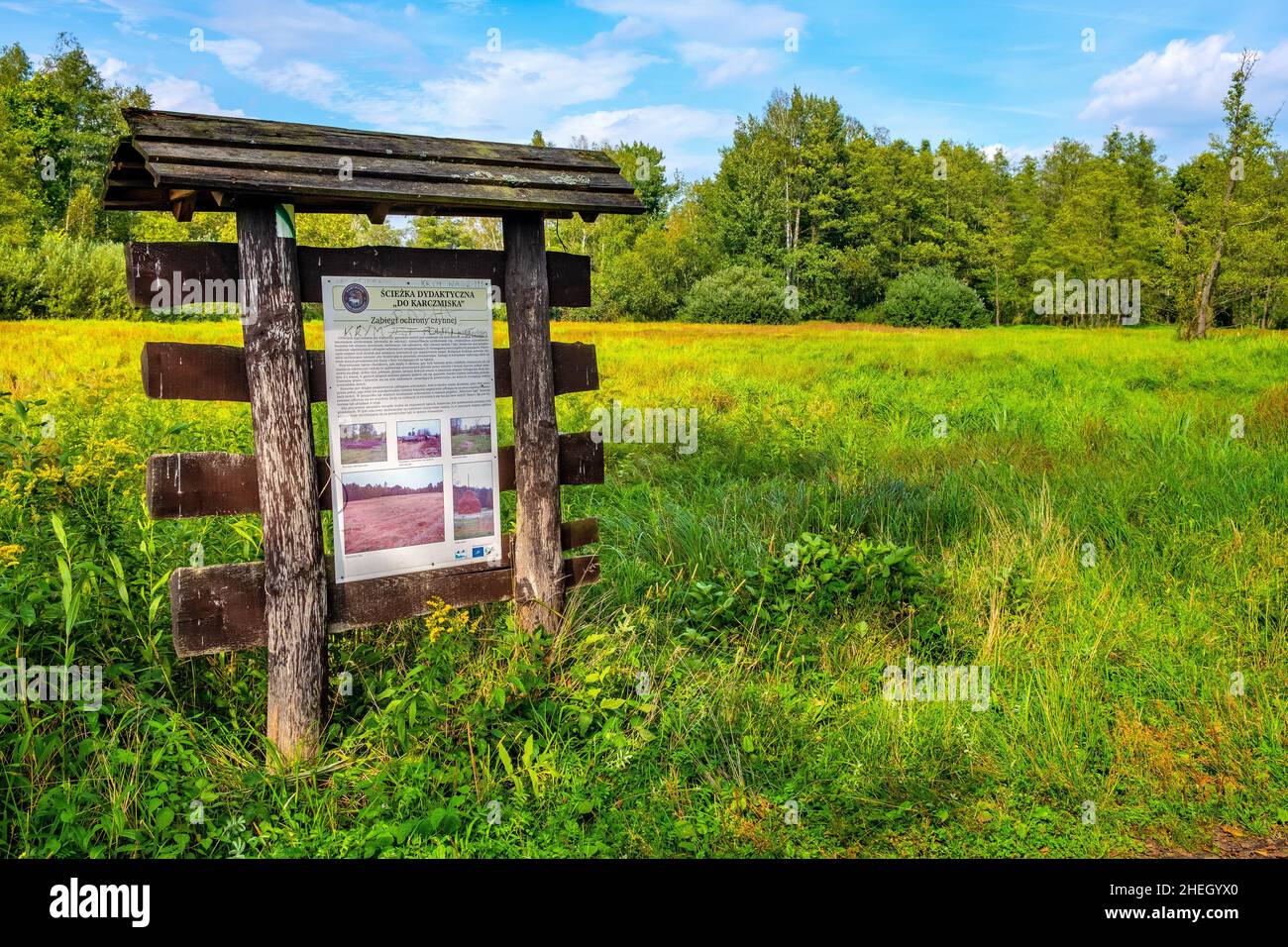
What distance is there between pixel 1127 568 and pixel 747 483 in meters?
3.54

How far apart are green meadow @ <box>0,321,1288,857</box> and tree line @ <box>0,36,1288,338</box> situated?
38.5 m

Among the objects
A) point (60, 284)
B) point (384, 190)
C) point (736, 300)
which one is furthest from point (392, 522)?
point (736, 300)

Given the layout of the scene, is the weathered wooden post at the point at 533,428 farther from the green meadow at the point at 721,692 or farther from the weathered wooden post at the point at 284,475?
the weathered wooden post at the point at 284,475

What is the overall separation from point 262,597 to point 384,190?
81.6 inches

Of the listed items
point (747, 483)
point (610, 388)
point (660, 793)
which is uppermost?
point (610, 388)

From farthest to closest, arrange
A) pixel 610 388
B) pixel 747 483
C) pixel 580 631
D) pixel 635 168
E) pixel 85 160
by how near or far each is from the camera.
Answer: pixel 635 168, pixel 85 160, pixel 610 388, pixel 747 483, pixel 580 631

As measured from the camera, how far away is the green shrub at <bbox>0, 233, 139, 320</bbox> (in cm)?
3300

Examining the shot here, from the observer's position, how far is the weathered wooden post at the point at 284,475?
4191mm

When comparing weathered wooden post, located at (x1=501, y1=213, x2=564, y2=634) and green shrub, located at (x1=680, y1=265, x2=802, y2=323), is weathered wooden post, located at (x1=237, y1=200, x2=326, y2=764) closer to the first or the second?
weathered wooden post, located at (x1=501, y1=213, x2=564, y2=634)

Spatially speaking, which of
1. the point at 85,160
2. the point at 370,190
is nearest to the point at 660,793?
the point at 370,190

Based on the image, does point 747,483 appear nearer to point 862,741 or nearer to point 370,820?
point 862,741

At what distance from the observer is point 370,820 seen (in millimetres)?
3852

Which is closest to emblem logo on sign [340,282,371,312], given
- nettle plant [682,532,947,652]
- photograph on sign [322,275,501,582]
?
photograph on sign [322,275,501,582]

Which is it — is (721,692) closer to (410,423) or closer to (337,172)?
(410,423)
